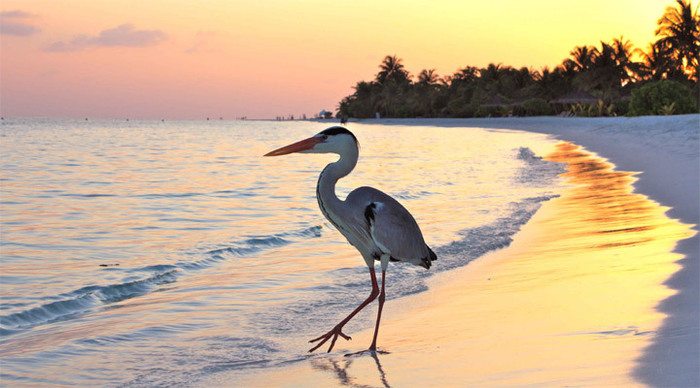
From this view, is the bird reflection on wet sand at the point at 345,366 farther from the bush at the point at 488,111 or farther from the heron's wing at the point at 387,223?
the bush at the point at 488,111

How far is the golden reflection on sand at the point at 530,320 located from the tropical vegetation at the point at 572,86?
151 feet

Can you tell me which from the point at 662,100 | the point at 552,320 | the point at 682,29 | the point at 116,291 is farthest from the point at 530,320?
the point at 682,29

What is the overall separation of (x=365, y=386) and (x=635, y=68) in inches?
3043

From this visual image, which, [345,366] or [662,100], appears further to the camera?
[662,100]

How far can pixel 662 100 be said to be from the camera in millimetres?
54125

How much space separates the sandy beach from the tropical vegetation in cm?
4569

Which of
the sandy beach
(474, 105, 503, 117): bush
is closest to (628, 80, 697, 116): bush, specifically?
the sandy beach

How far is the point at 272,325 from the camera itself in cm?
608

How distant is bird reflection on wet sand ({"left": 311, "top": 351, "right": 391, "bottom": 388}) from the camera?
14.4 ft

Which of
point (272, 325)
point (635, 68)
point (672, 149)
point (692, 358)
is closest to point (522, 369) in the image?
point (692, 358)

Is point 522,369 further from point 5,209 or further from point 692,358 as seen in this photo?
point 5,209

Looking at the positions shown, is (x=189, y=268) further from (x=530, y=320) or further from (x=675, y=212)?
(x=675, y=212)

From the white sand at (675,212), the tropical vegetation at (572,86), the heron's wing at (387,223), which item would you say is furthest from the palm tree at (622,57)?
the heron's wing at (387,223)

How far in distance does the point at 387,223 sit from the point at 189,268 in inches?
173
